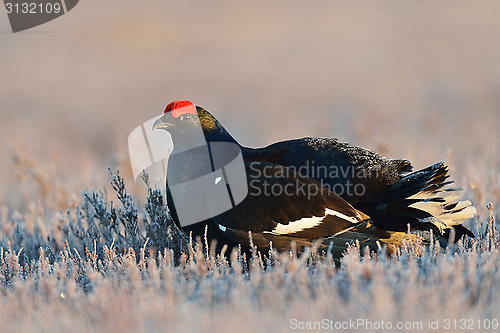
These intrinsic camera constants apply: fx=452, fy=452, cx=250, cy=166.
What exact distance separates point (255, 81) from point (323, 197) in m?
18.2

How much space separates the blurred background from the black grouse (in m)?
2.11

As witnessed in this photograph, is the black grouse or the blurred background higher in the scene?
the blurred background

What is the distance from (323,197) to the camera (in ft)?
11.8

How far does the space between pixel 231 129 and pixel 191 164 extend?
9041 millimetres

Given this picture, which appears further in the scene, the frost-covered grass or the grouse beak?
the grouse beak

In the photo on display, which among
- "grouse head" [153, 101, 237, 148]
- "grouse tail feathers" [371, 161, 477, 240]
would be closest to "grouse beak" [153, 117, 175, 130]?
"grouse head" [153, 101, 237, 148]

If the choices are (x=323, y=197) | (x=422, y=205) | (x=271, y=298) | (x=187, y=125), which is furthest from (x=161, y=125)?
(x=422, y=205)

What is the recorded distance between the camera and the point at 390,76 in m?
20.0

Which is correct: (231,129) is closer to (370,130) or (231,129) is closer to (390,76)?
(370,130)

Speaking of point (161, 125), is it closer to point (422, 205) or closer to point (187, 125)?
point (187, 125)

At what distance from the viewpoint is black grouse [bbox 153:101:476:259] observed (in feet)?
11.7

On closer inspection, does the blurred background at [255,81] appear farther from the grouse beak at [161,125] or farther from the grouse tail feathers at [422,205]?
the grouse beak at [161,125]

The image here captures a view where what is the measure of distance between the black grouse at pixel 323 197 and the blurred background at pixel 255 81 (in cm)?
211

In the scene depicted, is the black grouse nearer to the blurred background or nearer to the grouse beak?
the grouse beak
